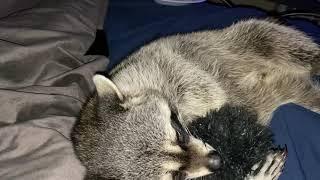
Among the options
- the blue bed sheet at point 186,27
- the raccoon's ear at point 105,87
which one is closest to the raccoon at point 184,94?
the raccoon's ear at point 105,87

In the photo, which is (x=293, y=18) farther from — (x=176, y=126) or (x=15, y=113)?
(x=15, y=113)

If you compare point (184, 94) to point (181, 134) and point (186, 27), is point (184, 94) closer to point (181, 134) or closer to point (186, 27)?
point (181, 134)

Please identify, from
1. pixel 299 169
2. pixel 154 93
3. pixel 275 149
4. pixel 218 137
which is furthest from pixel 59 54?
pixel 299 169

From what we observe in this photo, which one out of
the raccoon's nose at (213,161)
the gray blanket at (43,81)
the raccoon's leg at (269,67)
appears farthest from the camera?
the raccoon's leg at (269,67)

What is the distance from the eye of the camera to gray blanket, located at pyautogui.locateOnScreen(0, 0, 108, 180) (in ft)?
6.01

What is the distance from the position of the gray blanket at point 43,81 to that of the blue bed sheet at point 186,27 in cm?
32

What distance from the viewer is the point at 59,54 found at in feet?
7.61

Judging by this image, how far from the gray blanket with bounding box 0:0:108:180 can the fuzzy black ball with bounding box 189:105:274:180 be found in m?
0.59

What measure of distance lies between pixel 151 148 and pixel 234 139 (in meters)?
0.34

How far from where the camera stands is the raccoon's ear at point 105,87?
1.86m

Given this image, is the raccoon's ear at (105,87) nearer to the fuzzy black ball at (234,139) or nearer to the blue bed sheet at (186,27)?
the fuzzy black ball at (234,139)

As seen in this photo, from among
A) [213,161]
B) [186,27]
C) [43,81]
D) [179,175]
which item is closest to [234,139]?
[213,161]

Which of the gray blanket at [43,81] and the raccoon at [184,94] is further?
the gray blanket at [43,81]

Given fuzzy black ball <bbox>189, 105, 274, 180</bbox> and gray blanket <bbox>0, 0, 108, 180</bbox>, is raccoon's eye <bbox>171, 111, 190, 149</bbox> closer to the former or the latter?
fuzzy black ball <bbox>189, 105, 274, 180</bbox>
